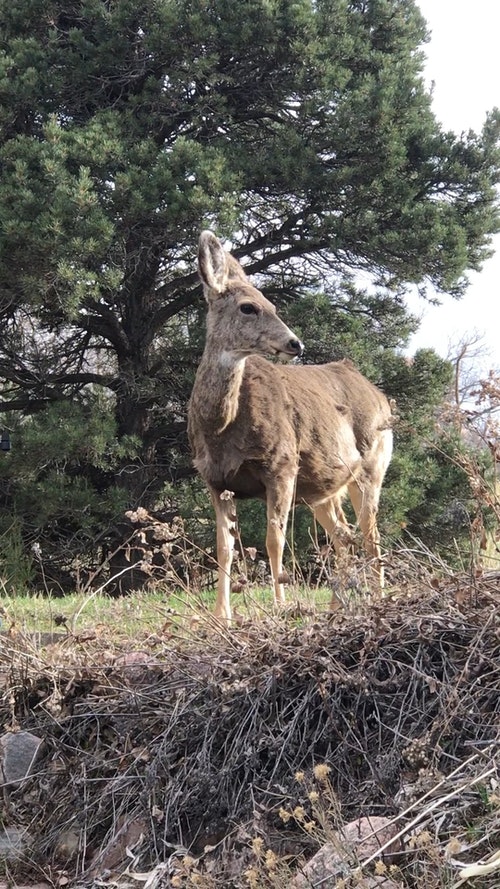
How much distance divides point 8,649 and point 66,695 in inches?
17.2

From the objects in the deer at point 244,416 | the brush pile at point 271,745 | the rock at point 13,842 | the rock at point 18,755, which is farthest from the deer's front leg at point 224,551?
the rock at point 13,842

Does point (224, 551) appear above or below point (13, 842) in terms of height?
above

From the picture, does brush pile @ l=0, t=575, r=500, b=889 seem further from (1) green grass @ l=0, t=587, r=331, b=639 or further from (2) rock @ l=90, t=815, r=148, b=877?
(1) green grass @ l=0, t=587, r=331, b=639

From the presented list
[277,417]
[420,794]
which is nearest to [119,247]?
[277,417]

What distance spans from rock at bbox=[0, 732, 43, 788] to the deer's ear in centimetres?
364

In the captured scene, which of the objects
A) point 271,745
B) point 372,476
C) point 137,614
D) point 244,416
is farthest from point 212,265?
point 271,745

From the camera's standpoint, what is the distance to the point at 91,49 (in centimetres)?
1409

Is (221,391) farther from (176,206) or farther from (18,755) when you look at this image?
(176,206)

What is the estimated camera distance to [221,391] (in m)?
6.92

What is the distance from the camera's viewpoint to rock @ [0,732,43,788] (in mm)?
4465

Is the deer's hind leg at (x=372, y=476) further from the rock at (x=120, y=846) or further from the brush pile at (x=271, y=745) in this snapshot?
Answer: the rock at (x=120, y=846)

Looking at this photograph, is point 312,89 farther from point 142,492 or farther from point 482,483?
point 482,483

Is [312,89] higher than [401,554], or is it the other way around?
[312,89]

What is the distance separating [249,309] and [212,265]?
48cm
